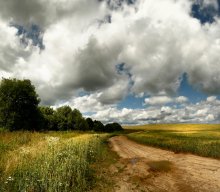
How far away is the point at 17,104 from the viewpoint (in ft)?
220

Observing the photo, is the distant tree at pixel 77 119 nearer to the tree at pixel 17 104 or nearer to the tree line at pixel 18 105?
the tree line at pixel 18 105

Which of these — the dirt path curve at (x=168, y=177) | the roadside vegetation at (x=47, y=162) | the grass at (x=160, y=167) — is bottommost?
the dirt path curve at (x=168, y=177)

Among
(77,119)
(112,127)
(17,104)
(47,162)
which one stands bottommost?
(47,162)

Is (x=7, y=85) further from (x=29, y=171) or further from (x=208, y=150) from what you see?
(x=29, y=171)

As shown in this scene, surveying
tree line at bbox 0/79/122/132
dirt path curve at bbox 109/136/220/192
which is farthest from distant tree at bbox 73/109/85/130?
dirt path curve at bbox 109/136/220/192

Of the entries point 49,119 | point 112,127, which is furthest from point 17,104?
point 112,127

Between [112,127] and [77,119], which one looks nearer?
[77,119]

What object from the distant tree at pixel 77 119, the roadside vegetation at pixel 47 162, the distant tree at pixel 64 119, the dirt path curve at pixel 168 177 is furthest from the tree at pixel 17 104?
the distant tree at pixel 77 119

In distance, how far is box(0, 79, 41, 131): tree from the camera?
66056 millimetres

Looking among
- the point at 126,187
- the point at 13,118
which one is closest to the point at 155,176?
the point at 126,187

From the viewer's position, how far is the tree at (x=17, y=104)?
6606cm

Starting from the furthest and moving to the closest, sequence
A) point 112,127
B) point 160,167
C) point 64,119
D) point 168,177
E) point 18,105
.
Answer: point 112,127
point 64,119
point 18,105
point 160,167
point 168,177

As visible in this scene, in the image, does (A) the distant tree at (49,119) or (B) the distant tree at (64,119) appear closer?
(A) the distant tree at (49,119)

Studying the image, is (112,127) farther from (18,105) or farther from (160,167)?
(160,167)
